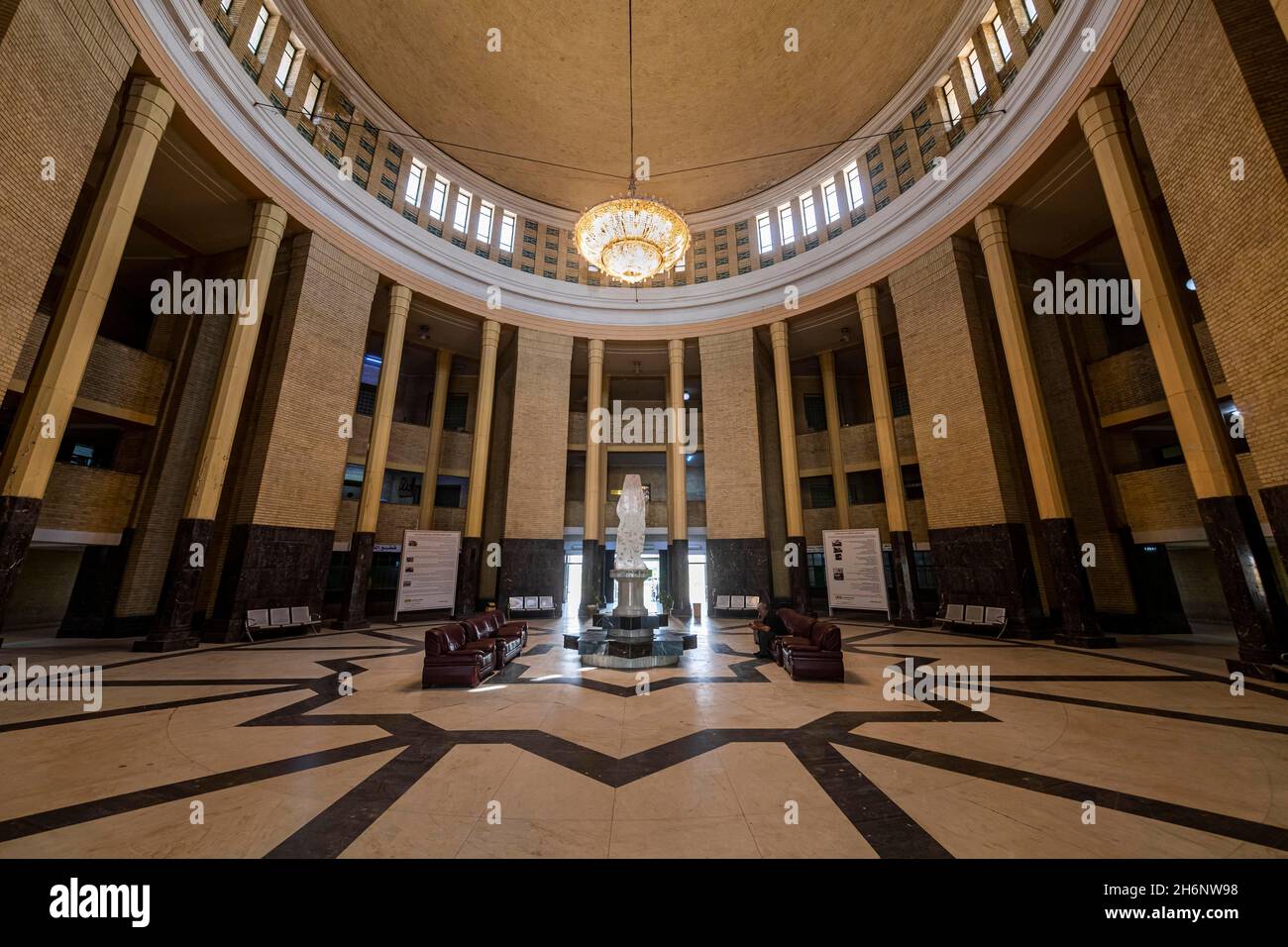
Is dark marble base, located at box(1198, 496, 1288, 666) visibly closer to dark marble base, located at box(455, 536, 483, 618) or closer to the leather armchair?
the leather armchair

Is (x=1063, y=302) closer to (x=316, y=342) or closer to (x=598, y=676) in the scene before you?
(x=598, y=676)

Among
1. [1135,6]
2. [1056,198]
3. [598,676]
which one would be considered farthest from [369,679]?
[1056,198]

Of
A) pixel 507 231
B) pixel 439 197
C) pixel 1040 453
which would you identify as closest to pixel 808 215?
pixel 507 231

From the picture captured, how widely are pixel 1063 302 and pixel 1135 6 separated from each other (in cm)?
632

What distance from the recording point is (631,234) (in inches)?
409

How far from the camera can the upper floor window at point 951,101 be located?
12047 millimetres

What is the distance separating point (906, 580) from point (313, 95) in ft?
65.5

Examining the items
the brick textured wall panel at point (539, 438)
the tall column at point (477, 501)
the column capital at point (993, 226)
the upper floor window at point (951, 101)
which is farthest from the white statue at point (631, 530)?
the upper floor window at point (951, 101)

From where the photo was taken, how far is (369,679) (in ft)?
20.2

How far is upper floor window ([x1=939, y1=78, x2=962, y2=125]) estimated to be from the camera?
12.0 meters

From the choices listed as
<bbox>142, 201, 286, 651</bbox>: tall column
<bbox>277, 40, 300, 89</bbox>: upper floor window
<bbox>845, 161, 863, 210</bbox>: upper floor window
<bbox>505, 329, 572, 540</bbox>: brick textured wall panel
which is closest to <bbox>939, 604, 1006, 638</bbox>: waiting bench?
<bbox>505, 329, 572, 540</bbox>: brick textured wall panel

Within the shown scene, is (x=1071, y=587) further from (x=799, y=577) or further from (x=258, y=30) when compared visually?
(x=258, y=30)

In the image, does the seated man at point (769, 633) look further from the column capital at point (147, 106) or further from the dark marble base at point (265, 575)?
the column capital at point (147, 106)
